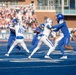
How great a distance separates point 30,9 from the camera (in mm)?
46188

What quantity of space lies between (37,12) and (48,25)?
3239 centimetres

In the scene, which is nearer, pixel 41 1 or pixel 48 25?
pixel 48 25

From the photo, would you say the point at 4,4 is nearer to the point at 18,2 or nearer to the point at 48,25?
the point at 18,2

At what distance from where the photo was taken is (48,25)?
1556cm

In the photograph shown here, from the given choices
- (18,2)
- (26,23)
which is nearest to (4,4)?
(18,2)

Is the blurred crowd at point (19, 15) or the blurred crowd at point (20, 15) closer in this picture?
the blurred crowd at point (20, 15)

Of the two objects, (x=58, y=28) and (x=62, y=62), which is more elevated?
(x=58, y=28)

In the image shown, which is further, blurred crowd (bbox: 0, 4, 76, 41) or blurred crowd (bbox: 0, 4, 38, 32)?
blurred crowd (bbox: 0, 4, 38, 32)

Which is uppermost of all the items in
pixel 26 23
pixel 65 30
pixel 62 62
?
pixel 65 30

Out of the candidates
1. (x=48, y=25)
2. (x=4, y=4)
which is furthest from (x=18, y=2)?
(x=48, y=25)

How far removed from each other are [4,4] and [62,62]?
36.4m

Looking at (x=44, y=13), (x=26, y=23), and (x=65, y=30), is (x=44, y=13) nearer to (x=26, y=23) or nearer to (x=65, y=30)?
(x=26, y=23)
